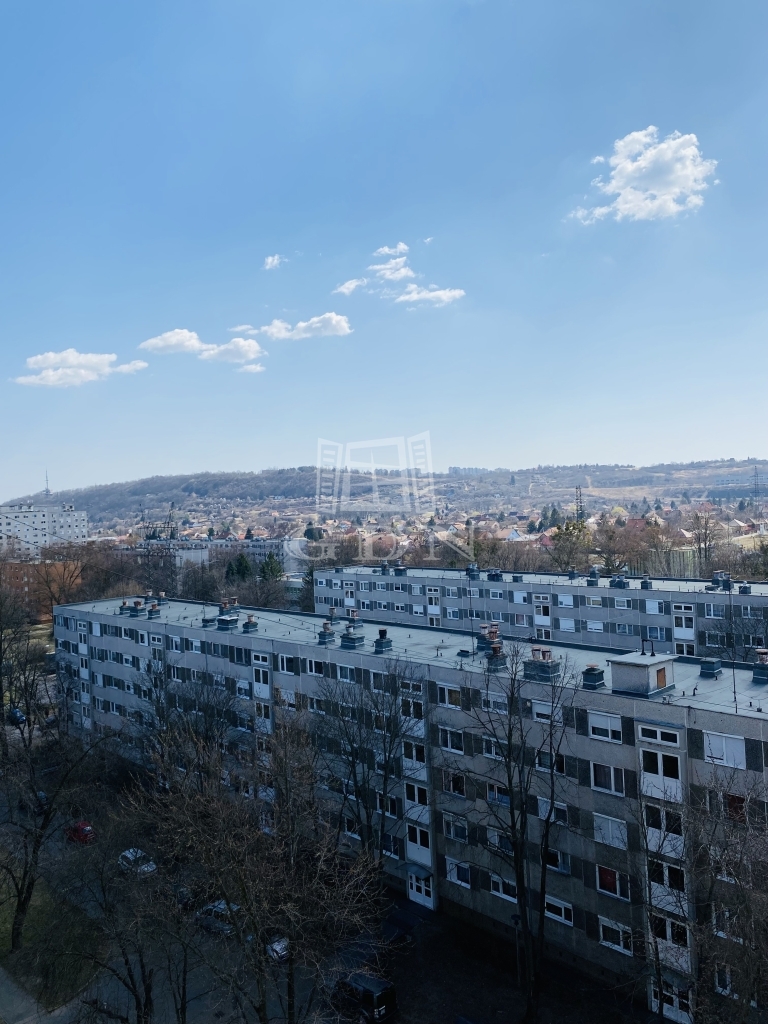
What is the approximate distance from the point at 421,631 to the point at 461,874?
7236 millimetres

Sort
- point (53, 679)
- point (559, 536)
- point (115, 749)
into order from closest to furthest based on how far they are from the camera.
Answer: point (115, 749)
point (53, 679)
point (559, 536)

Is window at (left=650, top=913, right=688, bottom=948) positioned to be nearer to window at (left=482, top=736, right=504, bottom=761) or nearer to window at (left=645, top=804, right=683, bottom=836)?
window at (left=645, top=804, right=683, bottom=836)

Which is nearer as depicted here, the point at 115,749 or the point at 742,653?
the point at 115,749

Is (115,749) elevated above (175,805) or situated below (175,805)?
below

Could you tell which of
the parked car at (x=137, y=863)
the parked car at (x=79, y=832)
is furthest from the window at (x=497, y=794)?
the parked car at (x=79, y=832)

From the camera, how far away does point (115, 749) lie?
25.9 metres

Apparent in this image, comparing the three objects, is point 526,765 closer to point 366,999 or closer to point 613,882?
point 613,882

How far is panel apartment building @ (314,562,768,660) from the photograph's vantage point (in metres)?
28.8

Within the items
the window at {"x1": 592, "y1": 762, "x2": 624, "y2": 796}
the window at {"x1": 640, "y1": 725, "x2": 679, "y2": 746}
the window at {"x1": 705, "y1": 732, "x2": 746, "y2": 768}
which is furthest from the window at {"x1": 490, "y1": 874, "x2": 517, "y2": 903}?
the window at {"x1": 705, "y1": 732, "x2": 746, "y2": 768}

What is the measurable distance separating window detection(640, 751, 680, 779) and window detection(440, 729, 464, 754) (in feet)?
15.4

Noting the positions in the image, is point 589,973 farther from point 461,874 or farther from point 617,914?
point 461,874

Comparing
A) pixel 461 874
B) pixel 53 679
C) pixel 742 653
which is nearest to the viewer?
pixel 461 874

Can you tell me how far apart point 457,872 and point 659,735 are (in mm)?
6991

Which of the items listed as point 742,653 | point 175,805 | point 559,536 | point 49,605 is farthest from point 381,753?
point 49,605
